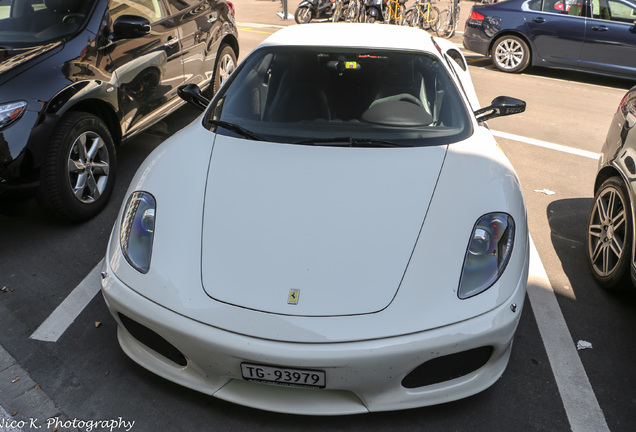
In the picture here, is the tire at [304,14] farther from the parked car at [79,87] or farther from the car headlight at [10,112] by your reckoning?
the car headlight at [10,112]

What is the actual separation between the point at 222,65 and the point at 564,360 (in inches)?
195

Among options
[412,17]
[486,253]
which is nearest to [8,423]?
[486,253]

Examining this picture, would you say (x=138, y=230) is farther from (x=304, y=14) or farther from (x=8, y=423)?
(x=304, y=14)

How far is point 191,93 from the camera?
3.79 meters

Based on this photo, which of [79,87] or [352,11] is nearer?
[79,87]

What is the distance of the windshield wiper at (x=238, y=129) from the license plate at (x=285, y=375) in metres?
1.40

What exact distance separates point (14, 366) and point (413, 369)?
6.51ft

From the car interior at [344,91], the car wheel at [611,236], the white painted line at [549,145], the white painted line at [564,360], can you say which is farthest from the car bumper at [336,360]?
the white painted line at [549,145]

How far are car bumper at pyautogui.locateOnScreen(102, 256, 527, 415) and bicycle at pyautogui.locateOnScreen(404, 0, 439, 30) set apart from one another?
39.7ft

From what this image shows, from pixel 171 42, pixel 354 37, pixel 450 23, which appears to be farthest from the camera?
pixel 450 23

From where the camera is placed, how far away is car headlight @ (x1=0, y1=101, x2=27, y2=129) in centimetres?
350

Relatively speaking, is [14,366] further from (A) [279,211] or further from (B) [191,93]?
(B) [191,93]

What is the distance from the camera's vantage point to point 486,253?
256 centimetres

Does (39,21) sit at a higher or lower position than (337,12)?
higher
